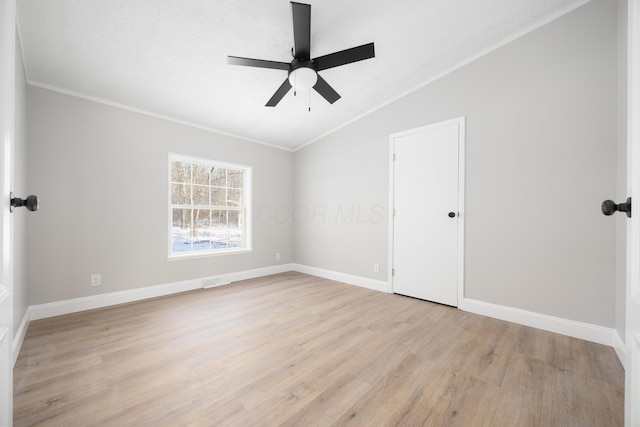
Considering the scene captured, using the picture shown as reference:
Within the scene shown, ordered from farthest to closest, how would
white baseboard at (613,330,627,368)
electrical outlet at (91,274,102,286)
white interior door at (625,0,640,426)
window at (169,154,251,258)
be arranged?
1. window at (169,154,251,258)
2. electrical outlet at (91,274,102,286)
3. white baseboard at (613,330,627,368)
4. white interior door at (625,0,640,426)

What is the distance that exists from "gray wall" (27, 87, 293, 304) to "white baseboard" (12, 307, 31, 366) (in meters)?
0.17

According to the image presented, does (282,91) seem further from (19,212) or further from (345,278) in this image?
(345,278)

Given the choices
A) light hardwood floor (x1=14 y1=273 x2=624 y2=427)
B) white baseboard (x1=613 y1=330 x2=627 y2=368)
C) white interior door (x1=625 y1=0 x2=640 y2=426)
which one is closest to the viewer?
white interior door (x1=625 y1=0 x2=640 y2=426)

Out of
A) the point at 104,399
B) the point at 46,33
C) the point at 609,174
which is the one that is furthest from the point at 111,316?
the point at 609,174

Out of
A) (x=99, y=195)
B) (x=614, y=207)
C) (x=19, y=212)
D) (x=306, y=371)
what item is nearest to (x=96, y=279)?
(x=99, y=195)

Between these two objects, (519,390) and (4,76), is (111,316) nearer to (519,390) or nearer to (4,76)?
(4,76)

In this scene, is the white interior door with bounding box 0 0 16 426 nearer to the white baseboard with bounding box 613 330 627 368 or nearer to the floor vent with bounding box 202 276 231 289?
the floor vent with bounding box 202 276 231 289

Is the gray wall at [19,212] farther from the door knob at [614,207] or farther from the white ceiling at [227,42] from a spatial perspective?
the door knob at [614,207]

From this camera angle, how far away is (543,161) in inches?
100

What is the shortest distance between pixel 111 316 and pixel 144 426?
188cm

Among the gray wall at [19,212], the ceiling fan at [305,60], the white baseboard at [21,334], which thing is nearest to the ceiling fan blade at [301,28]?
the ceiling fan at [305,60]

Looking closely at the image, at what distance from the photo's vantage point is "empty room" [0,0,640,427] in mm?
1544

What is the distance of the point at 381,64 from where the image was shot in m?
2.93

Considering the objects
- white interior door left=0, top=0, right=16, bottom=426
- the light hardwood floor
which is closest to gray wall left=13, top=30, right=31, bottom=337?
the light hardwood floor
